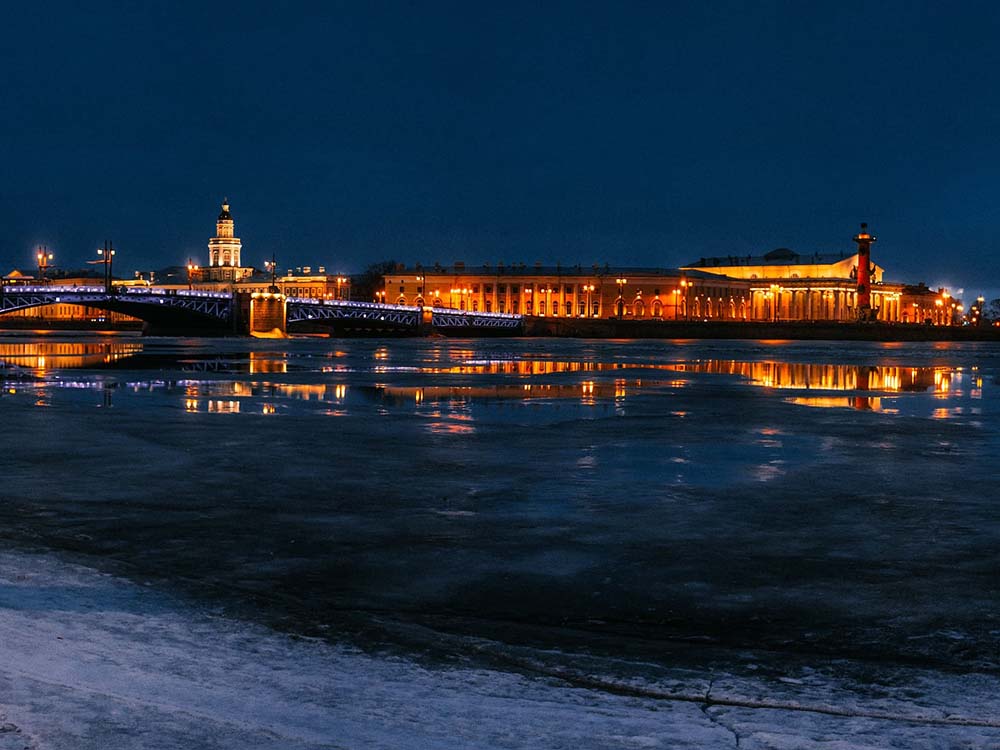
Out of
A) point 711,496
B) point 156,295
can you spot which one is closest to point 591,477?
point 711,496

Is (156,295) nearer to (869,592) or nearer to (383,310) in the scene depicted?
(383,310)

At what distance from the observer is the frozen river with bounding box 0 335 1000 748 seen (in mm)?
5094

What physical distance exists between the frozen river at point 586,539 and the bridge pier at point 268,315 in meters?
76.4

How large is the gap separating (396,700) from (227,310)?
94.1 m

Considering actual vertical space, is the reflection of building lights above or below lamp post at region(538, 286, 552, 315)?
below

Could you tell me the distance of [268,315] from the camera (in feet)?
312

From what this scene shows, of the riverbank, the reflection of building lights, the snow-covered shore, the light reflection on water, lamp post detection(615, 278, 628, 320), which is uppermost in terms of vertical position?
lamp post detection(615, 278, 628, 320)

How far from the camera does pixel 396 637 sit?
545 cm

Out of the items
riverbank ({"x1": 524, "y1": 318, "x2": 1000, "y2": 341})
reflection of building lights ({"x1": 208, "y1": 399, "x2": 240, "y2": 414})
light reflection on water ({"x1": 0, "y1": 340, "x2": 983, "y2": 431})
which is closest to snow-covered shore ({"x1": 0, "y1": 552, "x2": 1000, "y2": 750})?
light reflection on water ({"x1": 0, "y1": 340, "x2": 983, "y2": 431})

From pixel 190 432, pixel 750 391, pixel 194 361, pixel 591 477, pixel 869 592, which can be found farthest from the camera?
pixel 194 361

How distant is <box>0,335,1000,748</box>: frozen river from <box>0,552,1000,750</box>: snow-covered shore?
32 mm

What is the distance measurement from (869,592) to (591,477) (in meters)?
4.67

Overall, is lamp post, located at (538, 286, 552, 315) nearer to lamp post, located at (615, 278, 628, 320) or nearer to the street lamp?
lamp post, located at (615, 278, 628, 320)

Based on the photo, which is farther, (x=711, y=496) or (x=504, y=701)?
(x=711, y=496)
